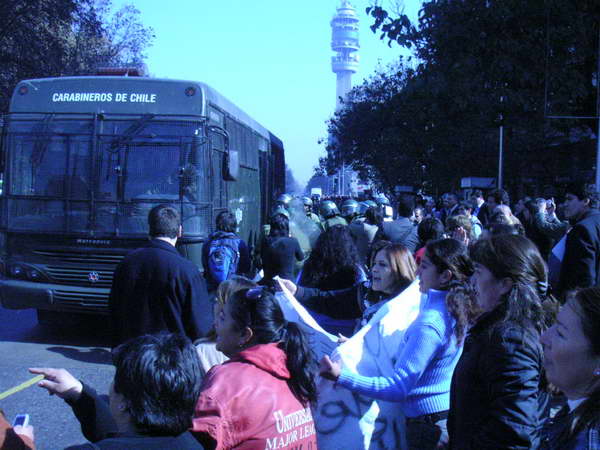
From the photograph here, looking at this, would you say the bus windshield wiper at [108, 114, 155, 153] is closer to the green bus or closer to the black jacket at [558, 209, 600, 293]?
the green bus

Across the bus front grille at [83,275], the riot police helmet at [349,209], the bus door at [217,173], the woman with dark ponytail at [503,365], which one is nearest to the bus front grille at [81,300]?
the bus front grille at [83,275]

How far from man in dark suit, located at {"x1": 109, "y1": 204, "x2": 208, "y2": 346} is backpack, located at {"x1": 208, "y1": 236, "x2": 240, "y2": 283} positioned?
3.13 metres

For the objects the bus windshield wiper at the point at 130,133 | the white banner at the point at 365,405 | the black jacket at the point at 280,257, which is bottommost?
the white banner at the point at 365,405

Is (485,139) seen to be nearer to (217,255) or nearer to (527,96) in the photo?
(527,96)

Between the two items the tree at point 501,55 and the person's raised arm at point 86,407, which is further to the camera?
the tree at point 501,55

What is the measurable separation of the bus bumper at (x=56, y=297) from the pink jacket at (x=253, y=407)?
612cm

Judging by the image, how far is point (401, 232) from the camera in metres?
8.53

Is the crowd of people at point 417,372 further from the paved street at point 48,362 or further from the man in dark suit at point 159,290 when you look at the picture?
the paved street at point 48,362

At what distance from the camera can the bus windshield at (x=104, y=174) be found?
27.7 ft

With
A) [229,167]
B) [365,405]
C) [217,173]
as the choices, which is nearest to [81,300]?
[217,173]

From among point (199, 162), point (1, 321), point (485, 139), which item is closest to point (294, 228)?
point (199, 162)

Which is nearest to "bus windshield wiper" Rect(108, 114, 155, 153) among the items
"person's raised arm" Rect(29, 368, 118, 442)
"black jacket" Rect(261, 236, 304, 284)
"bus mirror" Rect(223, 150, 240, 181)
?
"bus mirror" Rect(223, 150, 240, 181)

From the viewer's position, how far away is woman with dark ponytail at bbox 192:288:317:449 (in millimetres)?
2467

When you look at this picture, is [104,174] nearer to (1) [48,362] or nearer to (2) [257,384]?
(1) [48,362]
